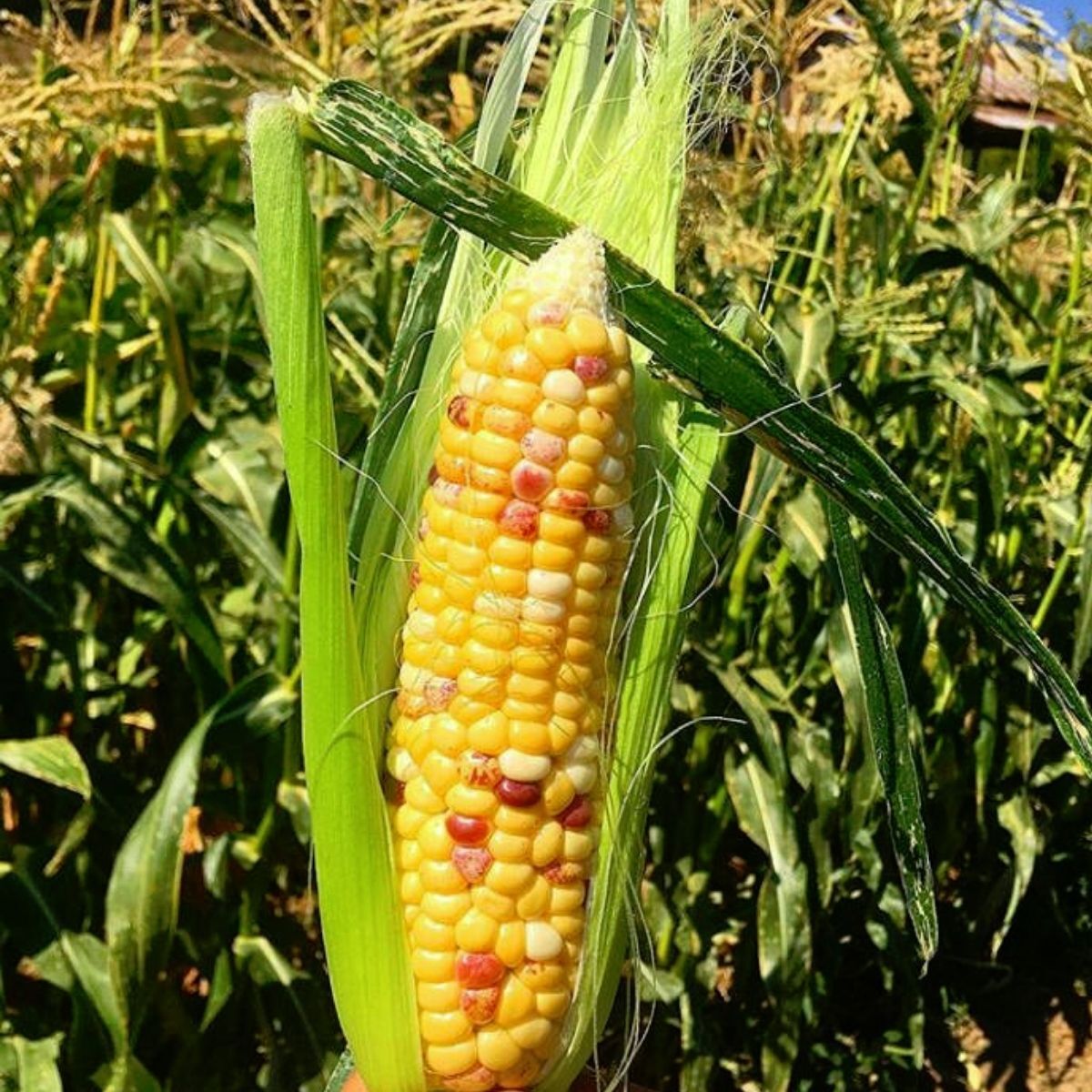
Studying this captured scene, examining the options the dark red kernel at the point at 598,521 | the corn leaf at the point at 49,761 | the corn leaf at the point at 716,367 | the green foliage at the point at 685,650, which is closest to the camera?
the corn leaf at the point at 716,367

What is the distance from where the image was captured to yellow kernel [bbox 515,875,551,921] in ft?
4.29

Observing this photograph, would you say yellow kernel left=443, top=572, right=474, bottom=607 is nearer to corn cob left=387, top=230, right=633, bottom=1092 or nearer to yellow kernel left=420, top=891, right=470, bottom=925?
corn cob left=387, top=230, right=633, bottom=1092

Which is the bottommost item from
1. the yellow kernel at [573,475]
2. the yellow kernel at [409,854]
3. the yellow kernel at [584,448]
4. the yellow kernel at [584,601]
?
the yellow kernel at [409,854]

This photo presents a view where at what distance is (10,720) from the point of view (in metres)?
3.01

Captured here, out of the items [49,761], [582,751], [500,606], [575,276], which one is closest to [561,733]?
[582,751]

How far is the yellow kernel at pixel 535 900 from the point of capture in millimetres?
1307

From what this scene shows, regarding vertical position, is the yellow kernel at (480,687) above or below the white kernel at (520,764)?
above

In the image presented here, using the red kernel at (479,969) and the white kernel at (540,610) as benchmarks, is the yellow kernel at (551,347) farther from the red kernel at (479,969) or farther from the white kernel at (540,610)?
the red kernel at (479,969)

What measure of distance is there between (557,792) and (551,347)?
45cm

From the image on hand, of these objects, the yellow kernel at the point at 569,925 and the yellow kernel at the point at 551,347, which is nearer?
the yellow kernel at the point at 551,347

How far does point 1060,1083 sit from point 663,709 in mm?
3031

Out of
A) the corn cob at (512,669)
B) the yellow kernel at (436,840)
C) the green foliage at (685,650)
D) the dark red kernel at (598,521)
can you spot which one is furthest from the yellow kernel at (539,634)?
the green foliage at (685,650)

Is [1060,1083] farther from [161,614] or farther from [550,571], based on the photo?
[550,571]

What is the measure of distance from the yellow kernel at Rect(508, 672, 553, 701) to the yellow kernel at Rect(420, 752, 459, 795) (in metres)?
0.09
